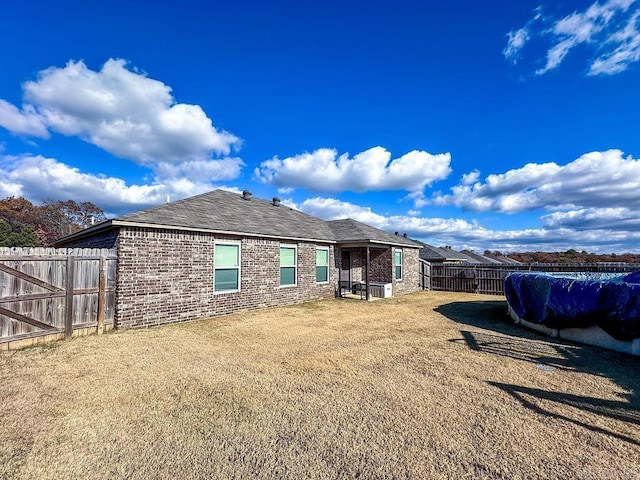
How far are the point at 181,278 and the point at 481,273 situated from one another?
53.1 feet

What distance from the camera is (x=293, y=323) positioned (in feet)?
28.5

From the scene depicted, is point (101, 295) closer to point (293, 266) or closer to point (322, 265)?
point (293, 266)

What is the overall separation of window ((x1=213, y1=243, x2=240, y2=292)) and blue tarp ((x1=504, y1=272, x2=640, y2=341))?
28.5 feet

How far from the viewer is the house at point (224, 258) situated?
794 cm

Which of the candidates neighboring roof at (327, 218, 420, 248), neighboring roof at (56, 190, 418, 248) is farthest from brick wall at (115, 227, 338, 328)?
neighboring roof at (327, 218, 420, 248)

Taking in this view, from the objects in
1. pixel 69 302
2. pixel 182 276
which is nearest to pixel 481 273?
pixel 182 276

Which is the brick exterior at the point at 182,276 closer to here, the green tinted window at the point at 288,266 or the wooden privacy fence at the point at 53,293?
the green tinted window at the point at 288,266

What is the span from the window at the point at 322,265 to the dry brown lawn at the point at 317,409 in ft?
23.3

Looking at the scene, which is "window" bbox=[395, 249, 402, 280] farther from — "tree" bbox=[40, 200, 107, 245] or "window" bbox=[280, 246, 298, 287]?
"tree" bbox=[40, 200, 107, 245]

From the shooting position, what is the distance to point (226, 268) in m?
9.97

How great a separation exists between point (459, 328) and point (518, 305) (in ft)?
6.75

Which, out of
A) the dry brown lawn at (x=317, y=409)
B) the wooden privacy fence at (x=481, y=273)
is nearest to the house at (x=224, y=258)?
the dry brown lawn at (x=317, y=409)

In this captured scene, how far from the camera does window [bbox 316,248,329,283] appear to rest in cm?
1384

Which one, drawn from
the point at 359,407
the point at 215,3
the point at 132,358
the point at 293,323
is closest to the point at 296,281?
the point at 293,323
